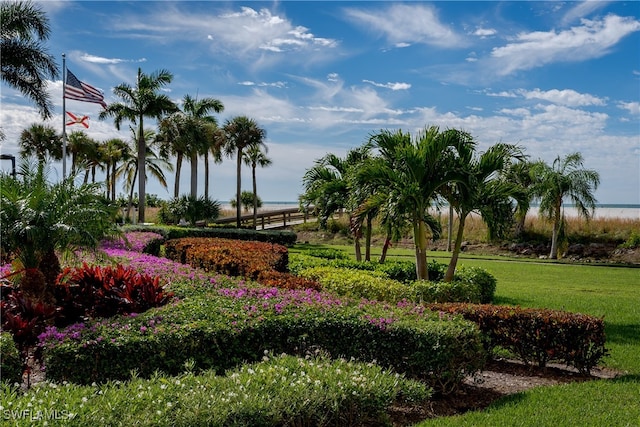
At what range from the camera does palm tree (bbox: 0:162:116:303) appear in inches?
277

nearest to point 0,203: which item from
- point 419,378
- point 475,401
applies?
point 419,378

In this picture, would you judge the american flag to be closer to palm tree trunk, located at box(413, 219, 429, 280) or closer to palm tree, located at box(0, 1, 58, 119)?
palm tree, located at box(0, 1, 58, 119)

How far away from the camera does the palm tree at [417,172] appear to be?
1060 cm

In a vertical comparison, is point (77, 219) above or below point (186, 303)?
above

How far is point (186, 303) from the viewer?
6.43m

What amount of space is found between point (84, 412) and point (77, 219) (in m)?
4.55

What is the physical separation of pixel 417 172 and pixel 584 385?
552 centimetres

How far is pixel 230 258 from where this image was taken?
11.7 metres

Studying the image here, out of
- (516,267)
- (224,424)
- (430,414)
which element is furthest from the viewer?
(516,267)

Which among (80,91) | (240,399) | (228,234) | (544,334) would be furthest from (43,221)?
(80,91)

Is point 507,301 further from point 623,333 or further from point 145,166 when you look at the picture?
point 145,166

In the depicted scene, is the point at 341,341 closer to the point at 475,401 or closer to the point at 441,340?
the point at 441,340

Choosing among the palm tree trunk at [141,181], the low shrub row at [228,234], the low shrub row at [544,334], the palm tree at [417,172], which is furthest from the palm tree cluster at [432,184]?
the palm tree trunk at [141,181]

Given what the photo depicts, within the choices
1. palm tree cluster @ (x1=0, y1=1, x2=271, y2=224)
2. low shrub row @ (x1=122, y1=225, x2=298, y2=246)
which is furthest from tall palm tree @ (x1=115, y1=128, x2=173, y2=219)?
low shrub row @ (x1=122, y1=225, x2=298, y2=246)
